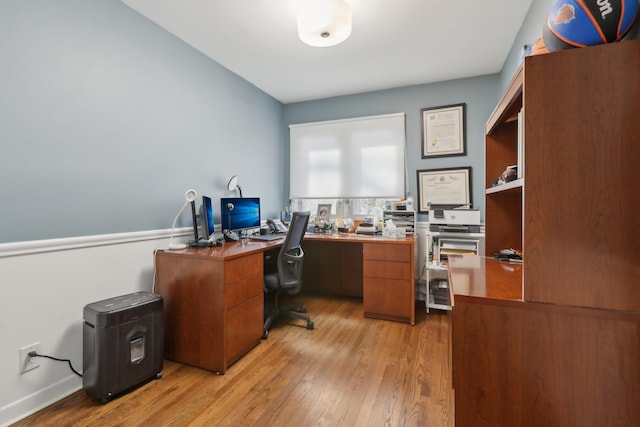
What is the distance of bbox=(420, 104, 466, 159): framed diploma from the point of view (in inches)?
125

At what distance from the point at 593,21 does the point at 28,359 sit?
2.78 metres

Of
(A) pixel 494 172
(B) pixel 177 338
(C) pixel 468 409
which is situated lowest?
(B) pixel 177 338

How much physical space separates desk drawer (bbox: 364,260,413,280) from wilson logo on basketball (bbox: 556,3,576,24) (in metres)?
2.07

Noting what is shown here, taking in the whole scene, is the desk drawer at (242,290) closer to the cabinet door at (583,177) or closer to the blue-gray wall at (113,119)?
the blue-gray wall at (113,119)

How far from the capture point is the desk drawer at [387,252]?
2648 mm

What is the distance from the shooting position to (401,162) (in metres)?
3.38

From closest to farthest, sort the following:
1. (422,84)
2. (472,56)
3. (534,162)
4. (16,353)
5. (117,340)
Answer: (534,162) < (16,353) < (117,340) < (472,56) < (422,84)

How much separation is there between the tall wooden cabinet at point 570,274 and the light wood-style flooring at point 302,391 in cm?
89

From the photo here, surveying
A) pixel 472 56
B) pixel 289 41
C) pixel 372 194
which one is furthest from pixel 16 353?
pixel 472 56

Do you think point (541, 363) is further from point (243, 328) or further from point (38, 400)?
point (38, 400)

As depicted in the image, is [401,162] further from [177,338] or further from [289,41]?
[177,338]

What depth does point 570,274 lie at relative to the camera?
30.1 inches

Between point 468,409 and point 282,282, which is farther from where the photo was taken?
point 282,282

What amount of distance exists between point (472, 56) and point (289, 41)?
→ 1720 millimetres
